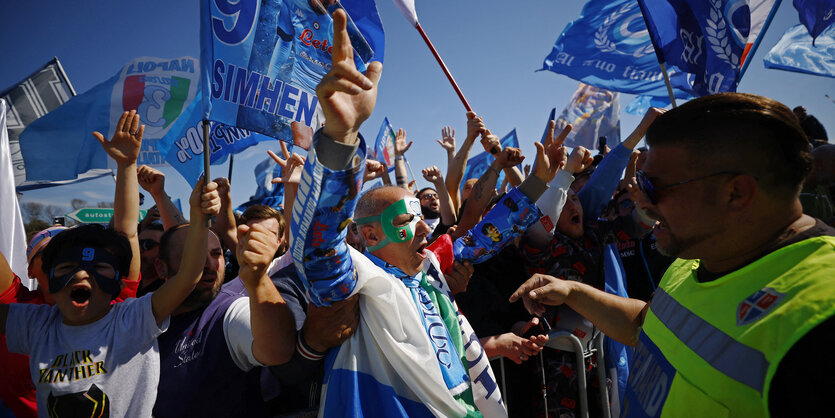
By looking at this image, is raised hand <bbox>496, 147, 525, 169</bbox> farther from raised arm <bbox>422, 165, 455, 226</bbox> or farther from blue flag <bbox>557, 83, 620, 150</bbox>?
blue flag <bbox>557, 83, 620, 150</bbox>

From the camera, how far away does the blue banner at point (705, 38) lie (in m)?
4.19

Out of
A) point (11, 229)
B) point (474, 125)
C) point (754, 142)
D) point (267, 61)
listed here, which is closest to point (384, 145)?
point (474, 125)

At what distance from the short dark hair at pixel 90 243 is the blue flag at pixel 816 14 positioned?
7.95 metres

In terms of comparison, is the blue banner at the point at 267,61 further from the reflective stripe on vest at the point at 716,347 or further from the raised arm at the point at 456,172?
the reflective stripe on vest at the point at 716,347

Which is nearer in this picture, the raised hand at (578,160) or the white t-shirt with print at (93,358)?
the white t-shirt with print at (93,358)

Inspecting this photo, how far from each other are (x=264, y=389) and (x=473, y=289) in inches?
77.0

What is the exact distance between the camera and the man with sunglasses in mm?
1074

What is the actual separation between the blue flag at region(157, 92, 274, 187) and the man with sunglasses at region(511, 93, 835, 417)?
14.4ft

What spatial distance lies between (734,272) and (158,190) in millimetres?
3717

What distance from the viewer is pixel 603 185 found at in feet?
13.0

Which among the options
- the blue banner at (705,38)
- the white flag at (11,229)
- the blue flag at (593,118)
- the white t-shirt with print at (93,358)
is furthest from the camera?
the blue flag at (593,118)

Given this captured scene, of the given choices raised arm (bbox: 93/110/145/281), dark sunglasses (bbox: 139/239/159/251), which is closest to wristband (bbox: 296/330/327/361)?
raised arm (bbox: 93/110/145/281)

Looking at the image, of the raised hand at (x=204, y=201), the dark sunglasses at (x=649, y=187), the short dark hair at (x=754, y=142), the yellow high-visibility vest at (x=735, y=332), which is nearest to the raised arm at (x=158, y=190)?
the raised hand at (x=204, y=201)

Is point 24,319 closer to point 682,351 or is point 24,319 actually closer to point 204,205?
point 204,205
